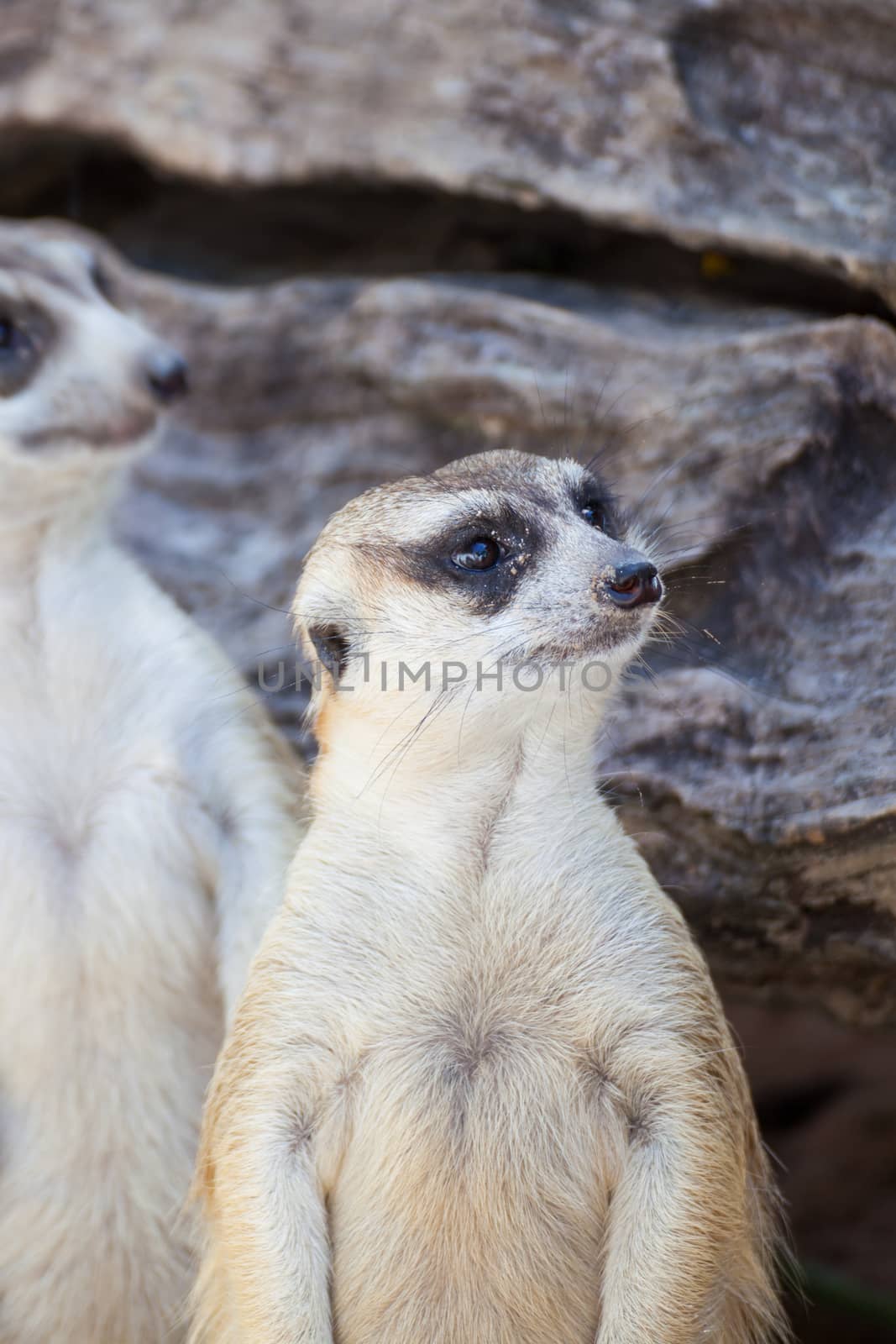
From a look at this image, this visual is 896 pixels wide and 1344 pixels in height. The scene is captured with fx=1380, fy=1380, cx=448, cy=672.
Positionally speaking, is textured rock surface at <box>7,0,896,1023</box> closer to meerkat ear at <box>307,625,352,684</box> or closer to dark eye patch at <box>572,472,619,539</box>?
dark eye patch at <box>572,472,619,539</box>

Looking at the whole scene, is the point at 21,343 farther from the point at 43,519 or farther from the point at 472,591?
the point at 472,591

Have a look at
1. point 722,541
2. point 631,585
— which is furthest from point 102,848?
point 722,541

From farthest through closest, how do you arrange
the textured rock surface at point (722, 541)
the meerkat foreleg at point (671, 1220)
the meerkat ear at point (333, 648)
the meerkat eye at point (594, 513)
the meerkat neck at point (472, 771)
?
the textured rock surface at point (722, 541) < the meerkat eye at point (594, 513) < the meerkat ear at point (333, 648) < the meerkat neck at point (472, 771) < the meerkat foreleg at point (671, 1220)

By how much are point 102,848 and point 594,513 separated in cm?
141

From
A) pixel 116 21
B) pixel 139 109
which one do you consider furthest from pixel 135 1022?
pixel 116 21

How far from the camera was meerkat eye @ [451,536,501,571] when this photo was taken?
267 cm

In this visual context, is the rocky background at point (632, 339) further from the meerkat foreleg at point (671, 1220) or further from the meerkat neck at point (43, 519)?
the meerkat foreleg at point (671, 1220)

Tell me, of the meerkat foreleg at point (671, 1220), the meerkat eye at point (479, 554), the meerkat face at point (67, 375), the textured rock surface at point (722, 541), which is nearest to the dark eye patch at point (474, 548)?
the meerkat eye at point (479, 554)

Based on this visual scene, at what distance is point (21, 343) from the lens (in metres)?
3.56

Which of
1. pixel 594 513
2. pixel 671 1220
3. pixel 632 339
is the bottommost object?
pixel 671 1220

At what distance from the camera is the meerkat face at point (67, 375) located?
3490mm

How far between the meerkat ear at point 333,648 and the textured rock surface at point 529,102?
5.54 ft

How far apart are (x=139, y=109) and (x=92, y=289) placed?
95 cm

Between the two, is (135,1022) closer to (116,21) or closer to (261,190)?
(261,190)
